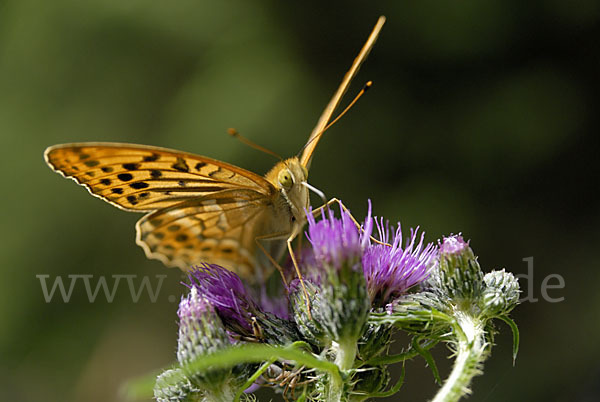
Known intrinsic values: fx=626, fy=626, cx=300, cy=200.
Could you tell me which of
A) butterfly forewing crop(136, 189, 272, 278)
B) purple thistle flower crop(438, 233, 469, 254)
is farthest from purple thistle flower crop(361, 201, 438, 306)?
butterfly forewing crop(136, 189, 272, 278)

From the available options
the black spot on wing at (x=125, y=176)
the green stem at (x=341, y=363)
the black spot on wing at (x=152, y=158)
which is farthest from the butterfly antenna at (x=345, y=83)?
the green stem at (x=341, y=363)

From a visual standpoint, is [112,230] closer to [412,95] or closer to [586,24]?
[412,95]

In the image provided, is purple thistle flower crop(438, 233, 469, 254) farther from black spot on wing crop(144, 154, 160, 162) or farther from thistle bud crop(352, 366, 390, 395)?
black spot on wing crop(144, 154, 160, 162)

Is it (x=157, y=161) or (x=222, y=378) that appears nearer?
(x=222, y=378)

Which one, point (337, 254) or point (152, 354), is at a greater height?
point (337, 254)

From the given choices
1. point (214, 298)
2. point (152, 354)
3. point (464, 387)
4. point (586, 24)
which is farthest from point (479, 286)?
point (152, 354)

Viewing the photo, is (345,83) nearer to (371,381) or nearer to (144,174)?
(144,174)
